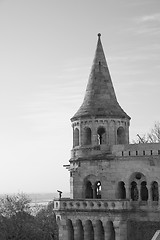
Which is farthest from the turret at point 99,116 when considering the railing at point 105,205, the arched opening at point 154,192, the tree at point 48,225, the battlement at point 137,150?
the tree at point 48,225

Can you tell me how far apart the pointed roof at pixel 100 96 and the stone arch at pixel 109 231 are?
7.70 meters

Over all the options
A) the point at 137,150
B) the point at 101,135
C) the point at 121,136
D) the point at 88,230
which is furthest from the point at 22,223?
the point at 137,150

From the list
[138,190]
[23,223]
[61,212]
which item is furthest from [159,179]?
[23,223]

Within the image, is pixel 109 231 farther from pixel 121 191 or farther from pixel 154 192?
pixel 154 192

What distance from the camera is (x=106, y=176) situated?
33.8 metres

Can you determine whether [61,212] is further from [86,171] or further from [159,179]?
[159,179]

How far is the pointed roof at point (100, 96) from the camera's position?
115ft

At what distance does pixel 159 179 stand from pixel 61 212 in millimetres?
7477

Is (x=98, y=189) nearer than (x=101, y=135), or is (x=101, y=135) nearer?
(x=98, y=189)

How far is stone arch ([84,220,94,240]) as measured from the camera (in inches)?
1307

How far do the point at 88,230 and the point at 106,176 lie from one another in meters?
3.96

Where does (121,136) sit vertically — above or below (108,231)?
above

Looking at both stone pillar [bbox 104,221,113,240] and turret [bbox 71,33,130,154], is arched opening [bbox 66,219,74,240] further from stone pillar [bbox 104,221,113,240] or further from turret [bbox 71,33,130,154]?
turret [bbox 71,33,130,154]

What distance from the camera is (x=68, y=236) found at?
34125 millimetres
